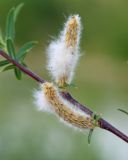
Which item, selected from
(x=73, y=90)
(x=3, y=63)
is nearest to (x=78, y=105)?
(x=3, y=63)

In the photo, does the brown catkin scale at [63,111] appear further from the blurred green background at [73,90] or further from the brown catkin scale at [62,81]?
the blurred green background at [73,90]

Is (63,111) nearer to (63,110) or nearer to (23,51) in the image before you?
(63,110)

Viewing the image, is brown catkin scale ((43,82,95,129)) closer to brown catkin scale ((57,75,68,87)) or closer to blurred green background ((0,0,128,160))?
brown catkin scale ((57,75,68,87))

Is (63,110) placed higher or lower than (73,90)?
lower

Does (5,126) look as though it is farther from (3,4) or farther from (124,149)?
(3,4)

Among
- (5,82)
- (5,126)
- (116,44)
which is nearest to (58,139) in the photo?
(5,126)

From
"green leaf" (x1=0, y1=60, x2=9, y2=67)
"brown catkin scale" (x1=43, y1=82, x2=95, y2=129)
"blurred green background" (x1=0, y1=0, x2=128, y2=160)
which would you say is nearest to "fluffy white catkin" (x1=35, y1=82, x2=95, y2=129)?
"brown catkin scale" (x1=43, y1=82, x2=95, y2=129)
